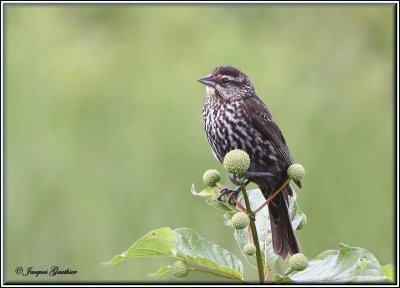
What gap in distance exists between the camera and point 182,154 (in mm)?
7309

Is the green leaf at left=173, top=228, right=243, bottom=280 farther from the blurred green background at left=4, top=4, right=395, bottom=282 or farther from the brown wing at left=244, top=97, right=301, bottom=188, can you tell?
the blurred green background at left=4, top=4, right=395, bottom=282

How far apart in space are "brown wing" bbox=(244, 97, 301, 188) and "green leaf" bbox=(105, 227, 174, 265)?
104 cm

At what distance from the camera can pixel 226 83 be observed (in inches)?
128

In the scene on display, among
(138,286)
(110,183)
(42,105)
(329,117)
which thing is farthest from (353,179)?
(138,286)

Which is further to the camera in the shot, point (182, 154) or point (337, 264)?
point (182, 154)

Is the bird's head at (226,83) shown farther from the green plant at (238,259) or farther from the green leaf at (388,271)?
the green leaf at (388,271)

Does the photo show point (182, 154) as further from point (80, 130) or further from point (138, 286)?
point (138, 286)

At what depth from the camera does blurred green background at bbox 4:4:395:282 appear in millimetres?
6863

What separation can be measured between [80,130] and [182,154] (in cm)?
98

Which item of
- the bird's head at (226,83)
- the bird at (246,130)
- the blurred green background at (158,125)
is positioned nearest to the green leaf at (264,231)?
the bird at (246,130)

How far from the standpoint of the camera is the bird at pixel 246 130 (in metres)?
3.13

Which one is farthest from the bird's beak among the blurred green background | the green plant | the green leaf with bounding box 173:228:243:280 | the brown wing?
the blurred green background

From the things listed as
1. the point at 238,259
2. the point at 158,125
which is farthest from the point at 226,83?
the point at 158,125

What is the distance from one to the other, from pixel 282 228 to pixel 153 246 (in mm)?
719
